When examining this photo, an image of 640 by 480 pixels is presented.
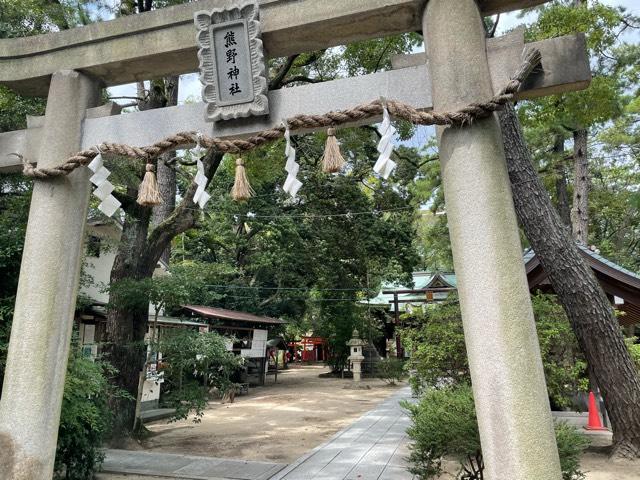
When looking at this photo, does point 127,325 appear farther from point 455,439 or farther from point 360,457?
point 455,439

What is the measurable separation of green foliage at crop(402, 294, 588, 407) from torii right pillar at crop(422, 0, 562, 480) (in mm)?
4275

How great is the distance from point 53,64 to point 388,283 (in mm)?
21772

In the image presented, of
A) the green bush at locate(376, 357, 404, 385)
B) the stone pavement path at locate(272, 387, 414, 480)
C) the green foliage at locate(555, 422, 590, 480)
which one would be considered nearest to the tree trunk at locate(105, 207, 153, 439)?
the stone pavement path at locate(272, 387, 414, 480)

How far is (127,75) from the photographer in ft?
13.7

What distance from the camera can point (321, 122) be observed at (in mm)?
3299

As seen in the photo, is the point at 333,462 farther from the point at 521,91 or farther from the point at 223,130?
the point at 521,91

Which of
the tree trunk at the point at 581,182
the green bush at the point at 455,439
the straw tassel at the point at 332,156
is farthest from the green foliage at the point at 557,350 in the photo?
the tree trunk at the point at 581,182

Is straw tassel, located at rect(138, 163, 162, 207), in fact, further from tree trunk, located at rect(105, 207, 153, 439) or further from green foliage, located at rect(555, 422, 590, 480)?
tree trunk, located at rect(105, 207, 153, 439)

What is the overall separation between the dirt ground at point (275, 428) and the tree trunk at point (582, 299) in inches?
27.3

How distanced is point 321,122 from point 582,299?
5450mm

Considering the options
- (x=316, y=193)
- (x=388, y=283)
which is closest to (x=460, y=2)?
(x=316, y=193)

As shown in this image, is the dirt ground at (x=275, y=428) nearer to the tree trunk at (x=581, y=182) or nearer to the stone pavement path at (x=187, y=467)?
the stone pavement path at (x=187, y=467)

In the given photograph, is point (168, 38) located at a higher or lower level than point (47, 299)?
higher

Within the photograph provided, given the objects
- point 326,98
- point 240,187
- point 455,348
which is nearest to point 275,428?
point 455,348
